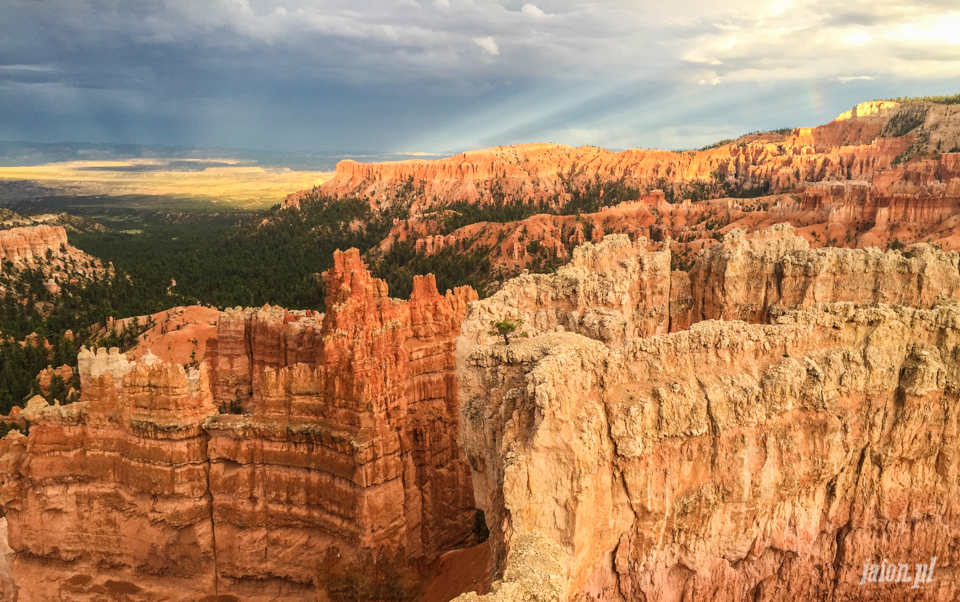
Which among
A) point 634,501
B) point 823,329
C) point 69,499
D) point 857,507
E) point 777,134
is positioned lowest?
point 69,499

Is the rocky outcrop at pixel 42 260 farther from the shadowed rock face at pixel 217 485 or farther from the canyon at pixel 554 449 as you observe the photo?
the shadowed rock face at pixel 217 485

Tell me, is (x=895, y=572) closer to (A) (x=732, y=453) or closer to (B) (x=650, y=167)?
(A) (x=732, y=453)

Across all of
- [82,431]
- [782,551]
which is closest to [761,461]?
[782,551]

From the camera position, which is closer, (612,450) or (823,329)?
(612,450)

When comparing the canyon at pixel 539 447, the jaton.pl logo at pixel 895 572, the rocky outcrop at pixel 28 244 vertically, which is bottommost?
the jaton.pl logo at pixel 895 572

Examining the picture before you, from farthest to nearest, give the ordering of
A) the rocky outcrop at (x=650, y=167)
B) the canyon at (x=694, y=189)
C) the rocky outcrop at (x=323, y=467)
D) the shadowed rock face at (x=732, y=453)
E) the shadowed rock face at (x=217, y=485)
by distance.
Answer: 1. the rocky outcrop at (x=650, y=167)
2. the canyon at (x=694, y=189)
3. the shadowed rock face at (x=217, y=485)
4. the rocky outcrop at (x=323, y=467)
5. the shadowed rock face at (x=732, y=453)

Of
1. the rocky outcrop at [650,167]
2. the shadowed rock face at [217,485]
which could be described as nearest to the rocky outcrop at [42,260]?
the shadowed rock face at [217,485]

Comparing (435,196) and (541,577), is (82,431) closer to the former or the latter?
(541,577)
